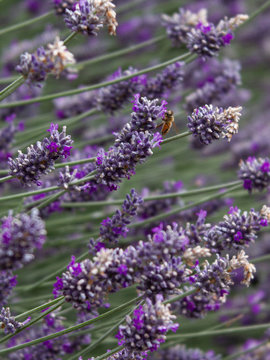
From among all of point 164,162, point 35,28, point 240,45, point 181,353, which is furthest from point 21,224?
point 240,45

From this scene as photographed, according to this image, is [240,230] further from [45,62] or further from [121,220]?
[45,62]

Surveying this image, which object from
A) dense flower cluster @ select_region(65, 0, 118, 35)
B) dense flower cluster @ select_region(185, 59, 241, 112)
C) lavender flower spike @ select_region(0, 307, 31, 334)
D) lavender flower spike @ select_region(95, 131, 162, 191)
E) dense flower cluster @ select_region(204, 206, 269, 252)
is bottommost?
lavender flower spike @ select_region(0, 307, 31, 334)

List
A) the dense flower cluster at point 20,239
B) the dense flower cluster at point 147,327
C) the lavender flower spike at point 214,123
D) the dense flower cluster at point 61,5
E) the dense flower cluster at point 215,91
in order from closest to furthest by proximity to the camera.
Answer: the dense flower cluster at point 20,239 → the dense flower cluster at point 147,327 → the lavender flower spike at point 214,123 → the dense flower cluster at point 61,5 → the dense flower cluster at point 215,91

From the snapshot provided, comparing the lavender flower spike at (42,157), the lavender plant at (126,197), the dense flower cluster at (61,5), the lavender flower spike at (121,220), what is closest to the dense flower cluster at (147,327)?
the lavender plant at (126,197)

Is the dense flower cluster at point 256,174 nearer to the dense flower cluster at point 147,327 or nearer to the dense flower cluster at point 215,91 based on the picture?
the dense flower cluster at point 215,91

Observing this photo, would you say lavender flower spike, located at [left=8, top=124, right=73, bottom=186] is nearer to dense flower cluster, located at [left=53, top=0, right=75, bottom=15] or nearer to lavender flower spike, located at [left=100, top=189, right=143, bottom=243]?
lavender flower spike, located at [left=100, top=189, right=143, bottom=243]

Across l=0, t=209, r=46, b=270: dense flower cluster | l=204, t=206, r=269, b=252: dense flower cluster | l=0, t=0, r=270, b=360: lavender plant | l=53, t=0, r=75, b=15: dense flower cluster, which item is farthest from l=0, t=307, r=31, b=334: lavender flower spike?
l=53, t=0, r=75, b=15: dense flower cluster

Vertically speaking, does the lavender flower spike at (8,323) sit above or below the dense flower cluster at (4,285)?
below

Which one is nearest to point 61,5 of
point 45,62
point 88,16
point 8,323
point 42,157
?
point 88,16
